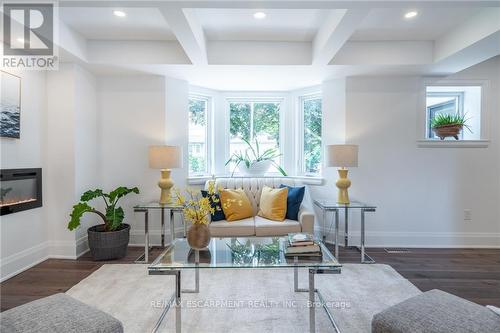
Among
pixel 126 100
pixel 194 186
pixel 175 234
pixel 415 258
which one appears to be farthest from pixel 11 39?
pixel 415 258

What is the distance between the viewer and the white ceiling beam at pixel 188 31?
6.98ft

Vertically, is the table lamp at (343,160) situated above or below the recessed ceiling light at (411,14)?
below

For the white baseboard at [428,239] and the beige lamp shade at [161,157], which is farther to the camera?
the white baseboard at [428,239]

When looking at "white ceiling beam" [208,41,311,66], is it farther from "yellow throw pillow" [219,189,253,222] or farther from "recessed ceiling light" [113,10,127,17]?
"yellow throw pillow" [219,189,253,222]

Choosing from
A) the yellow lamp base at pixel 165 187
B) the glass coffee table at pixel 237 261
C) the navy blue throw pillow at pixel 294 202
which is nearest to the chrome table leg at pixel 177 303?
the glass coffee table at pixel 237 261

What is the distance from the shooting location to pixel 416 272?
2.83 metres

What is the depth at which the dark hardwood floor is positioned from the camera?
2.39 metres

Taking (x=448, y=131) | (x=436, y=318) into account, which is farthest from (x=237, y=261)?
(x=448, y=131)

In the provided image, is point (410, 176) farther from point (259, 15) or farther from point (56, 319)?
point (56, 319)

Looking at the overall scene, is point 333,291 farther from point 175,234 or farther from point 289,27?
point 289,27

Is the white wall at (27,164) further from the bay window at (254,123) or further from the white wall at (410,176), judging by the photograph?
the white wall at (410,176)

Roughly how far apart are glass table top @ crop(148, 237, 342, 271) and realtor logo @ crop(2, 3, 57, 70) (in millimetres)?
2371

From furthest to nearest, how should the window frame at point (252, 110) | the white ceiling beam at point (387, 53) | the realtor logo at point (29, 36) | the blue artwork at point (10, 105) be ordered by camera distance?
1. the window frame at point (252, 110)
2. the white ceiling beam at point (387, 53)
3. the blue artwork at point (10, 105)
4. the realtor logo at point (29, 36)

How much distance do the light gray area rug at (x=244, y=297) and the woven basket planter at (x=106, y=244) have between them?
0.20 m
